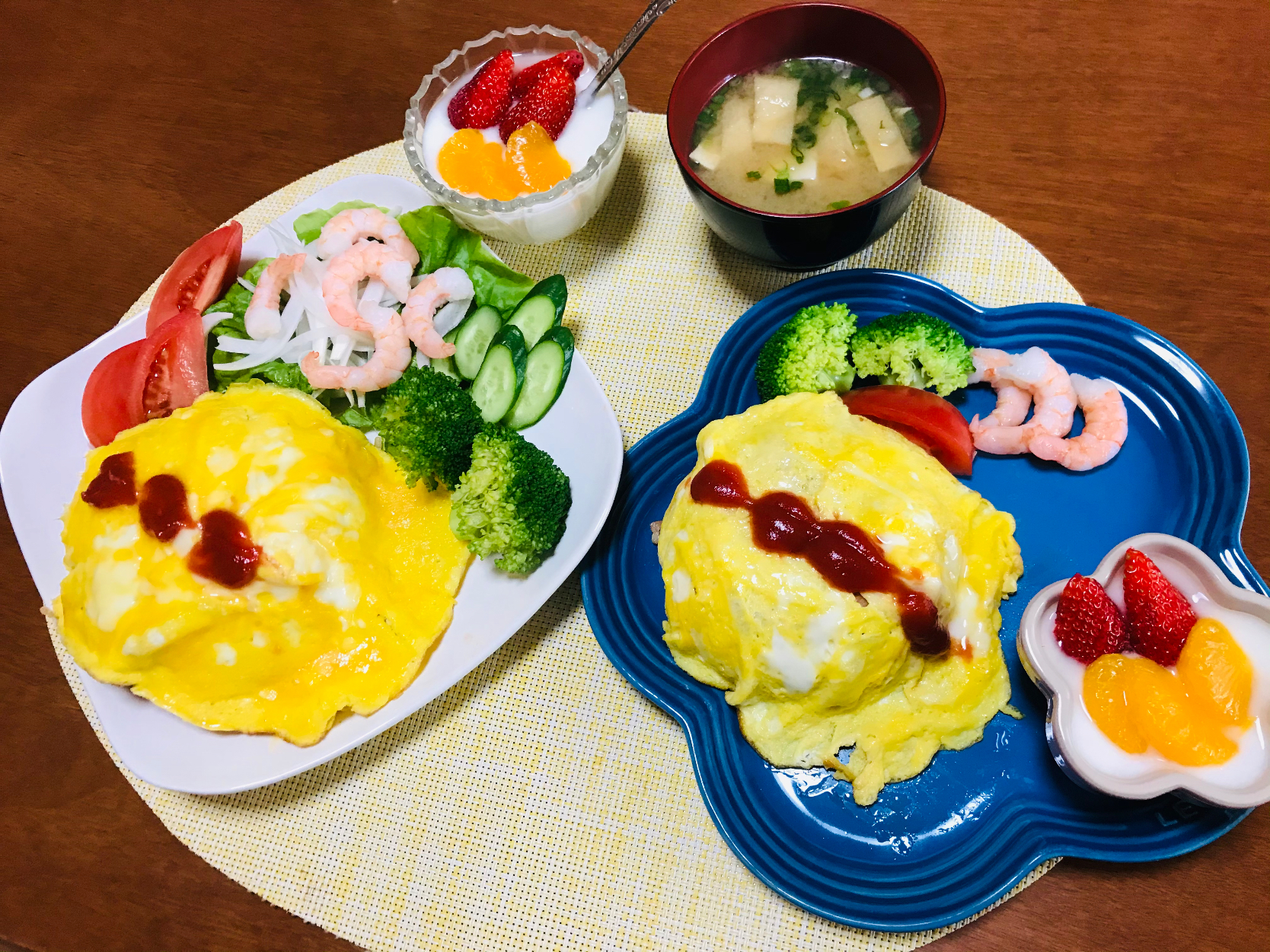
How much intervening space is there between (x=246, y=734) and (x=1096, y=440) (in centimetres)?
303

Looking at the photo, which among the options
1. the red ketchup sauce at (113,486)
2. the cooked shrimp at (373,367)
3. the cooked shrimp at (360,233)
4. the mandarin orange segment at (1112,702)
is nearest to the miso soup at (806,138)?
the cooked shrimp at (360,233)

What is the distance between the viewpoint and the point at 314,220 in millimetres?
3361

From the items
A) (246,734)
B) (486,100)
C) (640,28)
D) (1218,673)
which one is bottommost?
(246,734)

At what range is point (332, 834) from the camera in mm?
2855

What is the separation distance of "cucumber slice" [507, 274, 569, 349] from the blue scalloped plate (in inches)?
24.2

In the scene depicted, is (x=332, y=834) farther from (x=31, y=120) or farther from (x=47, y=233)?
(x=31, y=120)

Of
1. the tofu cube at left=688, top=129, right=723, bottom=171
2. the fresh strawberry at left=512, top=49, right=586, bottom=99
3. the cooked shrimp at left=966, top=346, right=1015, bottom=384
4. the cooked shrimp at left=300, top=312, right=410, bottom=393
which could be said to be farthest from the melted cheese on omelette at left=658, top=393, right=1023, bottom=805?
the fresh strawberry at left=512, top=49, right=586, bottom=99

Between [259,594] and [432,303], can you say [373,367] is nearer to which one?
[432,303]

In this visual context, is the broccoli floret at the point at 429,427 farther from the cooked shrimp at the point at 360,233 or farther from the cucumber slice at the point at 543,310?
the cooked shrimp at the point at 360,233

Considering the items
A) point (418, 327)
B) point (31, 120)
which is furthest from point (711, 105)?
point (31, 120)

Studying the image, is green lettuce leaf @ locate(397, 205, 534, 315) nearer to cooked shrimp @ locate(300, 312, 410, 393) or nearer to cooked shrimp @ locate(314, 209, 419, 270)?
cooked shrimp @ locate(314, 209, 419, 270)

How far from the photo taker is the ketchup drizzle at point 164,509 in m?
2.61

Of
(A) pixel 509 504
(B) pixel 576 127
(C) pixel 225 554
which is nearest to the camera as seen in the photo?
(C) pixel 225 554

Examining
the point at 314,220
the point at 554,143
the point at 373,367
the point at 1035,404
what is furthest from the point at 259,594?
the point at 1035,404
